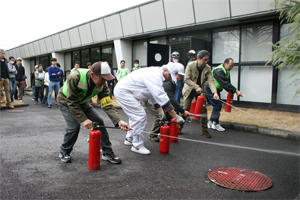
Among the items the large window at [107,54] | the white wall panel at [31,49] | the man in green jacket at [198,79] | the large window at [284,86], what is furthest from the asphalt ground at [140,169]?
the white wall panel at [31,49]

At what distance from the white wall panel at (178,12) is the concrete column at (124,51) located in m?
4.13

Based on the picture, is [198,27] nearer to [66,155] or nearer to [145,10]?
[145,10]

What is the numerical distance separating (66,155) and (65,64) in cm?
2073

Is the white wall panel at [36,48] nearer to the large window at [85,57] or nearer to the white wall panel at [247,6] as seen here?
the large window at [85,57]

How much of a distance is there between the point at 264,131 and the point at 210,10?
18.6 feet

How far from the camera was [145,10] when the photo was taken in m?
12.4

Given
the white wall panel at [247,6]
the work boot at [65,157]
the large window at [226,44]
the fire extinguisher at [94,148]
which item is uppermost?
the white wall panel at [247,6]

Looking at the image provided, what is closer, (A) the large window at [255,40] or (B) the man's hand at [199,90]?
(B) the man's hand at [199,90]

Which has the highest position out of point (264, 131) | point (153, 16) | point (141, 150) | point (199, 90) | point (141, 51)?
point (153, 16)

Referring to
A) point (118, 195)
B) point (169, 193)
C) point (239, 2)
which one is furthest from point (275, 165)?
point (239, 2)

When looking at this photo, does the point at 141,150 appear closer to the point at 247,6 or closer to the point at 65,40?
the point at 247,6

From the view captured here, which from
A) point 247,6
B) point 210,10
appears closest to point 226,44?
point 210,10

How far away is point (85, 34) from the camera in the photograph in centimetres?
1750

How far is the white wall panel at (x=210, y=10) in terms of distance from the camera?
9.05m
